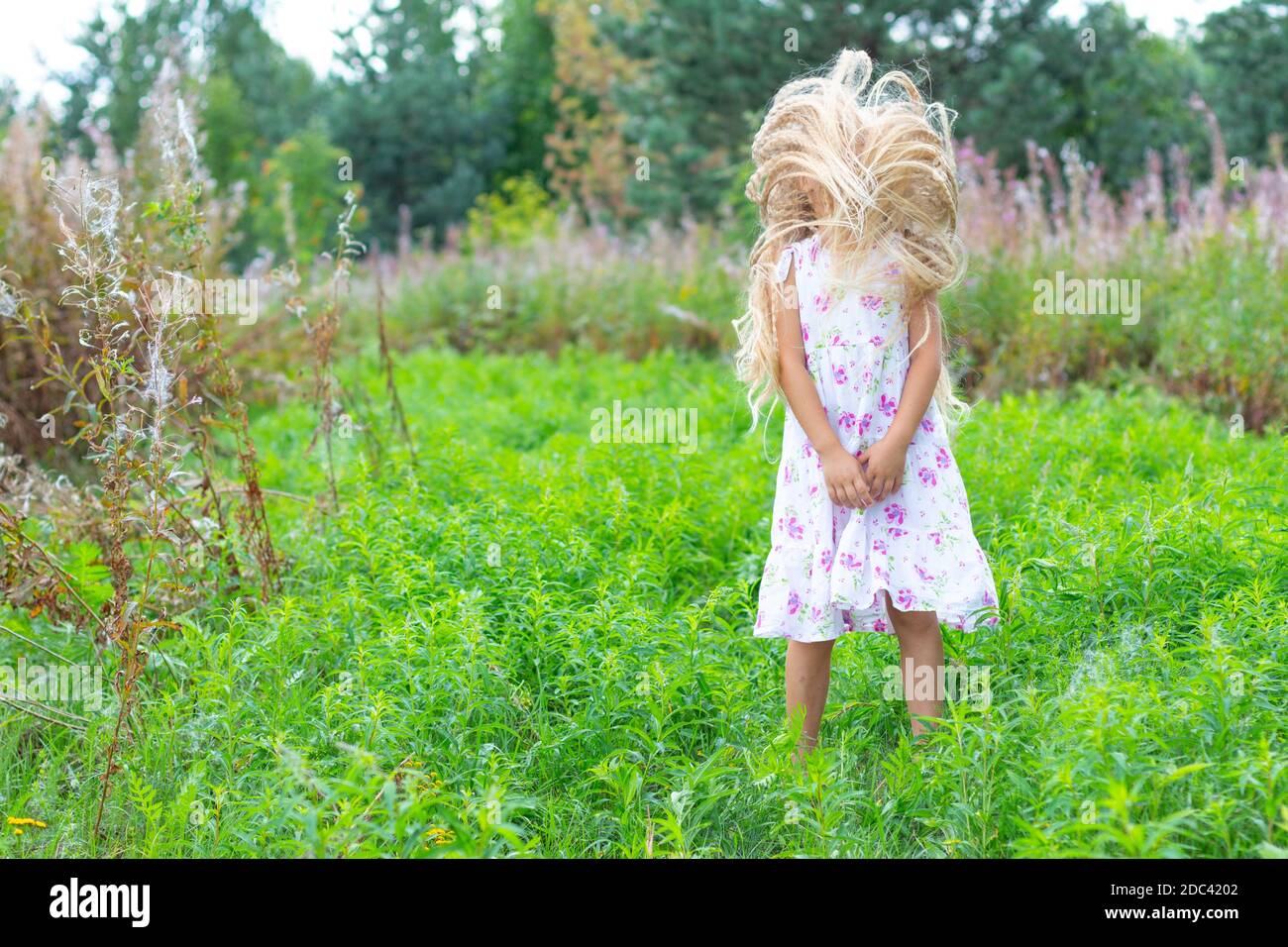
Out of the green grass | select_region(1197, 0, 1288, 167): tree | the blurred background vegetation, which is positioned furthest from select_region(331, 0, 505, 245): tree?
the green grass

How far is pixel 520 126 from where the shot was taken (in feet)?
102

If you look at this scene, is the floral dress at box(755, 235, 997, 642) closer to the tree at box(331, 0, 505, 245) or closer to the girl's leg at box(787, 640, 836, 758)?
the girl's leg at box(787, 640, 836, 758)

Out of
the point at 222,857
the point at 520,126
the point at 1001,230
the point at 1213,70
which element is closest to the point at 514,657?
the point at 222,857

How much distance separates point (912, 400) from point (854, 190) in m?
0.57

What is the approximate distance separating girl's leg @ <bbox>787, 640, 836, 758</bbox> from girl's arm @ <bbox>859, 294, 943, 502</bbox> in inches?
17.3

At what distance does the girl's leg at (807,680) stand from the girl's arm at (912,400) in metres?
0.44

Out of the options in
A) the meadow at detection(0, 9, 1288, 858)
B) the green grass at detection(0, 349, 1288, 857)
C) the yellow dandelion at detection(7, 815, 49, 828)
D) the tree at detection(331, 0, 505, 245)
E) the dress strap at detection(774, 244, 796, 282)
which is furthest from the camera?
the tree at detection(331, 0, 505, 245)

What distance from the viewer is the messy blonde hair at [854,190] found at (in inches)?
119

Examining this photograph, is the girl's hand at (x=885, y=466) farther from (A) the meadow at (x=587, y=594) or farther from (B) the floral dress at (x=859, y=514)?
(A) the meadow at (x=587, y=594)

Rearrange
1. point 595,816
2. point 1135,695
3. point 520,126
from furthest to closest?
point 520,126, point 595,816, point 1135,695

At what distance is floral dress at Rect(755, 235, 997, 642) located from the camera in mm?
2959

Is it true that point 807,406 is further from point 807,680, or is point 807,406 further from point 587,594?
point 587,594

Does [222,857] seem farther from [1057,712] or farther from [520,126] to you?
[520,126]

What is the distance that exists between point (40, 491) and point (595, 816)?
2878 mm
